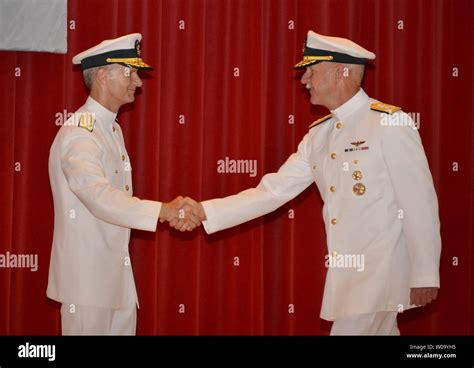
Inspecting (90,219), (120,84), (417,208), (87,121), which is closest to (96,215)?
(90,219)

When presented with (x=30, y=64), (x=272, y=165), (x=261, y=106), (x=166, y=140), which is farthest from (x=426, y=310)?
(x=30, y=64)

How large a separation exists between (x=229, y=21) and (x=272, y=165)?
808mm

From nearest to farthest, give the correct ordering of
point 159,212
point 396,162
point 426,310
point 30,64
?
point 396,162
point 159,212
point 30,64
point 426,310

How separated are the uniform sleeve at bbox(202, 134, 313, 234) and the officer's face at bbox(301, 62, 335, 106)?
0.82 feet

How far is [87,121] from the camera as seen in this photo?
2.73 metres

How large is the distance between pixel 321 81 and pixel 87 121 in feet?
3.27

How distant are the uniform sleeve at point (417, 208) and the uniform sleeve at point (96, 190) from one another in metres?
0.98

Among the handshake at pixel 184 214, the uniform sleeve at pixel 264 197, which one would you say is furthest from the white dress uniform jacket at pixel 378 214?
the handshake at pixel 184 214

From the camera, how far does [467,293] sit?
373 centimetres

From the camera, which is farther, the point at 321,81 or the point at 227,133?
the point at 227,133

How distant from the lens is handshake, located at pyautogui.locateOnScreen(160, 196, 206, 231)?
2850mm

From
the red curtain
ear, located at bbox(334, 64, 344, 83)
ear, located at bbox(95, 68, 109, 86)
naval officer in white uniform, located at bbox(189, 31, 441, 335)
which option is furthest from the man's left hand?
ear, located at bbox(95, 68, 109, 86)

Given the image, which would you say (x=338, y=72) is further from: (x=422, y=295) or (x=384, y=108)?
(x=422, y=295)
